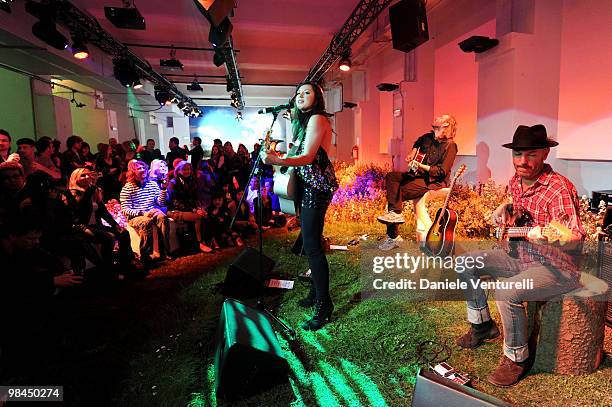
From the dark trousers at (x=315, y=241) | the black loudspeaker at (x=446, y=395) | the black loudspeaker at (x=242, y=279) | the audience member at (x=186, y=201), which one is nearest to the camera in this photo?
the black loudspeaker at (x=446, y=395)

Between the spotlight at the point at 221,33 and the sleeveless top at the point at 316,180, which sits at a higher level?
the spotlight at the point at 221,33

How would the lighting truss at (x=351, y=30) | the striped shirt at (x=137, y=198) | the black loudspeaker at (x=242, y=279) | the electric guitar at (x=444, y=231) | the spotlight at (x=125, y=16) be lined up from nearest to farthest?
the electric guitar at (x=444, y=231) < the black loudspeaker at (x=242, y=279) < the striped shirt at (x=137, y=198) < the spotlight at (x=125, y=16) < the lighting truss at (x=351, y=30)

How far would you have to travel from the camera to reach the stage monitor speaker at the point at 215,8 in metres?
3.65

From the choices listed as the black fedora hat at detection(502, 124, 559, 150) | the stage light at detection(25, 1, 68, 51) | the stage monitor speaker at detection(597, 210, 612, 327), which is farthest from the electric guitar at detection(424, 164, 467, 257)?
the stage light at detection(25, 1, 68, 51)

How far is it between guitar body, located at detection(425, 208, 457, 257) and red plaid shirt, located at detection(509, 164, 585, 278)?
3.09 ft

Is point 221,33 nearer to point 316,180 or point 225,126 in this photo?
point 316,180

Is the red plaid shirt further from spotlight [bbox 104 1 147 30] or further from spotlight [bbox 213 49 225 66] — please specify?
spotlight [bbox 213 49 225 66]

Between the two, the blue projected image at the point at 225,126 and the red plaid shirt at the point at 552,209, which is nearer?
the red plaid shirt at the point at 552,209

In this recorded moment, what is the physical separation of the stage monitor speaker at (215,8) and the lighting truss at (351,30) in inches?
125

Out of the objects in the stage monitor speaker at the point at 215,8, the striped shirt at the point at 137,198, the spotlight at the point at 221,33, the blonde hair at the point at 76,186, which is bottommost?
the striped shirt at the point at 137,198

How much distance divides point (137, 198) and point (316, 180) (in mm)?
2936

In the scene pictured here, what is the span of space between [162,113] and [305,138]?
20947 millimetres

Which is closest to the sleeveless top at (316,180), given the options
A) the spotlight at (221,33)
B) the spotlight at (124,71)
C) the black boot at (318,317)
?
the black boot at (318,317)

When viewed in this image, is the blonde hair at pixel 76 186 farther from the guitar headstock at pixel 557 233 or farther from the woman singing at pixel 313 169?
the guitar headstock at pixel 557 233
